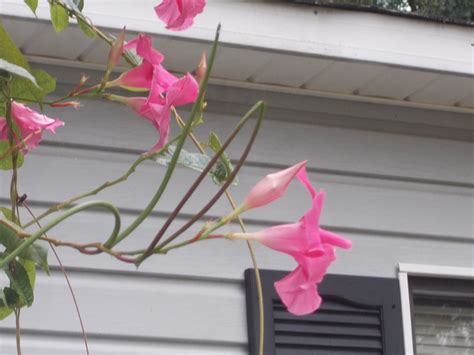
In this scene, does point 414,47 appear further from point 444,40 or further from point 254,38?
point 254,38

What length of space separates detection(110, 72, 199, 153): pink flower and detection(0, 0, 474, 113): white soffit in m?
1.62

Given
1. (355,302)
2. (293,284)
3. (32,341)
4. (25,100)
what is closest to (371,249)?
(355,302)

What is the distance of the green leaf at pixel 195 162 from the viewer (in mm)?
1080

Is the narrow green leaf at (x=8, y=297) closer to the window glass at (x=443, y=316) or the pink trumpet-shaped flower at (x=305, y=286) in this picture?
the pink trumpet-shaped flower at (x=305, y=286)

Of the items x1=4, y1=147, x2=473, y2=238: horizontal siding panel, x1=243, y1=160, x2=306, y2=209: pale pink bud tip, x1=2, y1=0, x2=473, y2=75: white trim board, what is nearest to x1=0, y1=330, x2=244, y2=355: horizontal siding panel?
x1=4, y1=147, x2=473, y2=238: horizontal siding panel

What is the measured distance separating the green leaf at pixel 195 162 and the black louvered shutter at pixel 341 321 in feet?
6.46

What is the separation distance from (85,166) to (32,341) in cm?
51

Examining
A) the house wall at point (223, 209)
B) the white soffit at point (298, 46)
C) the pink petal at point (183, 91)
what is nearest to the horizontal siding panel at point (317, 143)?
the house wall at point (223, 209)

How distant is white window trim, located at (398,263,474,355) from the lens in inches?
130

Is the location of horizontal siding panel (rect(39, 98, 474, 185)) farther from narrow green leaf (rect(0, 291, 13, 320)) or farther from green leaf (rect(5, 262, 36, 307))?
green leaf (rect(5, 262, 36, 307))

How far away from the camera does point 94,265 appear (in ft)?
9.71

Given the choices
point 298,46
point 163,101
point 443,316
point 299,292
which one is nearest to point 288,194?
point 298,46

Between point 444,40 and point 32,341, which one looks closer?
point 32,341

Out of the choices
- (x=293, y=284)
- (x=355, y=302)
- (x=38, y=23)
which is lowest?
(x=293, y=284)
